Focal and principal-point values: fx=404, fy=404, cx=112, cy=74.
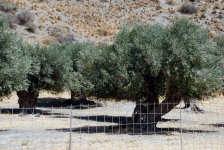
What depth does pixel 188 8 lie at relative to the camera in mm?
68000

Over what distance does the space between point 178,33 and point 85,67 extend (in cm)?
656

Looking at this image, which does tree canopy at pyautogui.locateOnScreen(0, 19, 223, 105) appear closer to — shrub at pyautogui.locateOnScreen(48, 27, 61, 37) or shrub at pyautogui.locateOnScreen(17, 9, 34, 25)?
shrub at pyautogui.locateOnScreen(17, 9, 34, 25)

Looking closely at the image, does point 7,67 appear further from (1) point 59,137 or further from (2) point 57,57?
(2) point 57,57

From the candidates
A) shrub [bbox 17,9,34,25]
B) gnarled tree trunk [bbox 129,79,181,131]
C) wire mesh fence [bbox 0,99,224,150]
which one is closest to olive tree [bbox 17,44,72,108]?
wire mesh fence [bbox 0,99,224,150]

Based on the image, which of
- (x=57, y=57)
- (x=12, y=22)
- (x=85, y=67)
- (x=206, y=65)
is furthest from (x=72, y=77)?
(x=12, y=22)

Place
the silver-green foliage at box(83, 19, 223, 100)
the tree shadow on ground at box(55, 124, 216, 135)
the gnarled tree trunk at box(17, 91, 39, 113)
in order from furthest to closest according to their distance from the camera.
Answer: the gnarled tree trunk at box(17, 91, 39, 113) < the tree shadow on ground at box(55, 124, 216, 135) < the silver-green foliage at box(83, 19, 223, 100)

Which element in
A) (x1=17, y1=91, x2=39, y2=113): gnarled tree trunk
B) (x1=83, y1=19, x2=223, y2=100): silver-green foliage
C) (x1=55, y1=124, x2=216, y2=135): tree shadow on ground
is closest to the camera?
(x1=83, y1=19, x2=223, y2=100): silver-green foliage

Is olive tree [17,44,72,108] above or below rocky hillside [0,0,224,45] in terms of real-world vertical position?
below

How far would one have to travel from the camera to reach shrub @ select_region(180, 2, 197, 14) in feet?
223

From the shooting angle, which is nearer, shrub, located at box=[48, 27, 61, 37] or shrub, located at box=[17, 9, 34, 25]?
shrub, located at box=[17, 9, 34, 25]

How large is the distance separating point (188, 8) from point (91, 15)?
54.1 ft

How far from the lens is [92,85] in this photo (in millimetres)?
23672

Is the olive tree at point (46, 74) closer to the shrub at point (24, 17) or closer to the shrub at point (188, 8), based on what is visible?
the shrub at point (24, 17)

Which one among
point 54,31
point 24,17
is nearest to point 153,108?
point 24,17
